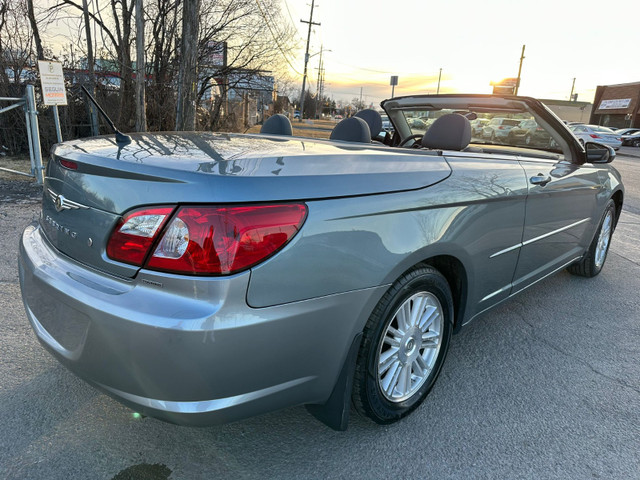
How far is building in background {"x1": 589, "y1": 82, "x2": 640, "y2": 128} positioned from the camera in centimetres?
4291

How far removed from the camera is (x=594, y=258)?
14.0 feet

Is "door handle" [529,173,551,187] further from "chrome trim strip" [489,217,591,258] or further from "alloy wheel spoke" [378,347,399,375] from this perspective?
"alloy wheel spoke" [378,347,399,375]

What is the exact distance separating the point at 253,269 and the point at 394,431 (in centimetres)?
121

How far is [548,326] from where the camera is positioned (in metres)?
3.33

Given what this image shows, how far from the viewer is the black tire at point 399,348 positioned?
1868 mm

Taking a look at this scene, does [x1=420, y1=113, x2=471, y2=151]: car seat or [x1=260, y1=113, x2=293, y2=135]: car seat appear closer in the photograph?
[x1=420, y1=113, x2=471, y2=151]: car seat

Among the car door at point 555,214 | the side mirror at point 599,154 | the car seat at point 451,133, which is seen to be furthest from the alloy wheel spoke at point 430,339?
the side mirror at point 599,154

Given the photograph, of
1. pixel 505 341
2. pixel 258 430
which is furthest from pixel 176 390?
pixel 505 341

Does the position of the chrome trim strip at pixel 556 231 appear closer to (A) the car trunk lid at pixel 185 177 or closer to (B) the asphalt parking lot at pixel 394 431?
(B) the asphalt parking lot at pixel 394 431

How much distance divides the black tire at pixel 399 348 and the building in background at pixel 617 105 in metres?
50.9

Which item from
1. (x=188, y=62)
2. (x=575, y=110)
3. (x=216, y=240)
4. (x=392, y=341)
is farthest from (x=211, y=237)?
(x=575, y=110)

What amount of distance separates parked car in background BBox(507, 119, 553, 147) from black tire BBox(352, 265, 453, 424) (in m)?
2.03

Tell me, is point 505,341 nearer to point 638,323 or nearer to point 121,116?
point 638,323

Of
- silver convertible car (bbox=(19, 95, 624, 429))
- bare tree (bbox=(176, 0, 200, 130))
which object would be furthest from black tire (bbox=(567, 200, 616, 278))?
bare tree (bbox=(176, 0, 200, 130))
